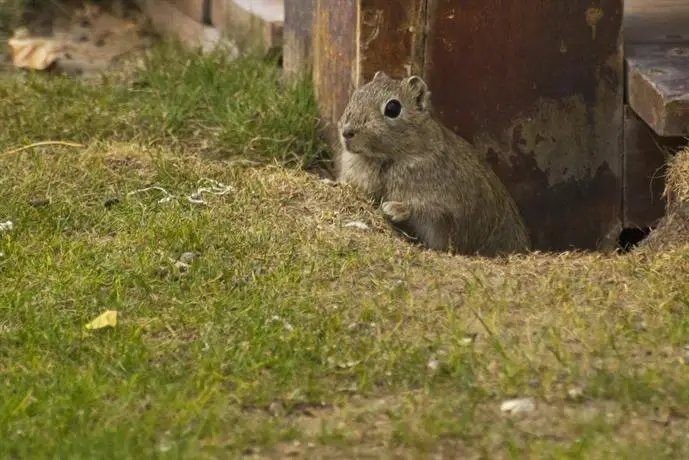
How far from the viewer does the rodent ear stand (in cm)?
732

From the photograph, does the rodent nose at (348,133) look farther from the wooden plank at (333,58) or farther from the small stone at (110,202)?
the small stone at (110,202)

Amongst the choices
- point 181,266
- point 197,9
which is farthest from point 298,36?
point 181,266

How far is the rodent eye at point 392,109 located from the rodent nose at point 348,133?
19 centimetres

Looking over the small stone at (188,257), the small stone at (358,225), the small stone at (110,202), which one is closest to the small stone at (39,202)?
the small stone at (110,202)

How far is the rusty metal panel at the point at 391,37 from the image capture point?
7.45 metres

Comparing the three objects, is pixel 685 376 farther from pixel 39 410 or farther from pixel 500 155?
pixel 500 155

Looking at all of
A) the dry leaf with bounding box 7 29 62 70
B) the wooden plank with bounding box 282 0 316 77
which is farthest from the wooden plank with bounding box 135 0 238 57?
the dry leaf with bounding box 7 29 62 70

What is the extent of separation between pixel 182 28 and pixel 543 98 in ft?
12.2

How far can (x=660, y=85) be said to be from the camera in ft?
24.0

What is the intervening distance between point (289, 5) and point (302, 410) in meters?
4.27

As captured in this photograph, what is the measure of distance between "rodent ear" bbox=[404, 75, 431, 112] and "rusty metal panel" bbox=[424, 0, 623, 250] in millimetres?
298

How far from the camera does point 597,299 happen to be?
5914 millimetres

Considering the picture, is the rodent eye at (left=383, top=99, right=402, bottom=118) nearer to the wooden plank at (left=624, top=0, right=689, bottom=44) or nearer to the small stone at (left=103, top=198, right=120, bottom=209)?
the small stone at (left=103, top=198, right=120, bottom=209)

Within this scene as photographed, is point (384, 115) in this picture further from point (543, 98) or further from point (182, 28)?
point (182, 28)
